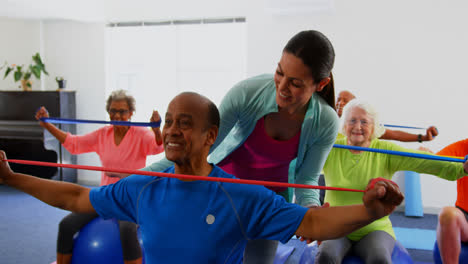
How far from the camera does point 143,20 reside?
610cm

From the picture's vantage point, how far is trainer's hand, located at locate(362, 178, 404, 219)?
1.06 m

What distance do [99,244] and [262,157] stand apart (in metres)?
1.26

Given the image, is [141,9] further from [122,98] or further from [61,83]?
[122,98]

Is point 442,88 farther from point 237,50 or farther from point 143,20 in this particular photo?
point 143,20

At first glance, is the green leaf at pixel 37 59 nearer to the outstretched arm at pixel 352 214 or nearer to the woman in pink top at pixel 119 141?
the woman in pink top at pixel 119 141

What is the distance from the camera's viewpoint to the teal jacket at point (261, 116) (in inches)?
66.5

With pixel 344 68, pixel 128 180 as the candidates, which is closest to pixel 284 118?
pixel 128 180

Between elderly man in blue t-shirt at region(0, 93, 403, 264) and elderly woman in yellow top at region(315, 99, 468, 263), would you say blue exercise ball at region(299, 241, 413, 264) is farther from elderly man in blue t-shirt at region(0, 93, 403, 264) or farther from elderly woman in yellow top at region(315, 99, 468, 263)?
elderly man in blue t-shirt at region(0, 93, 403, 264)

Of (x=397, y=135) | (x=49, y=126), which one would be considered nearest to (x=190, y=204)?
(x=49, y=126)

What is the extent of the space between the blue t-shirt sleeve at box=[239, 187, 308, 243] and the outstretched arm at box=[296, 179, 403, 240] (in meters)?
0.03

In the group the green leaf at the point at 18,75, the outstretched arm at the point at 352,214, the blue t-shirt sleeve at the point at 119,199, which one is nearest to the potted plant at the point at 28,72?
the green leaf at the point at 18,75

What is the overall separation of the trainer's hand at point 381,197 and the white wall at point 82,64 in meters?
5.79

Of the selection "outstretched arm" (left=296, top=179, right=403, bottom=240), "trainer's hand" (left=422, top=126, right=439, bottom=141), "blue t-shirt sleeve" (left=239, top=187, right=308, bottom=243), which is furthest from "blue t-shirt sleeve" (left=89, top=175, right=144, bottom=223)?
"trainer's hand" (left=422, top=126, right=439, bottom=141)

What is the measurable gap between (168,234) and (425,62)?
4668mm
